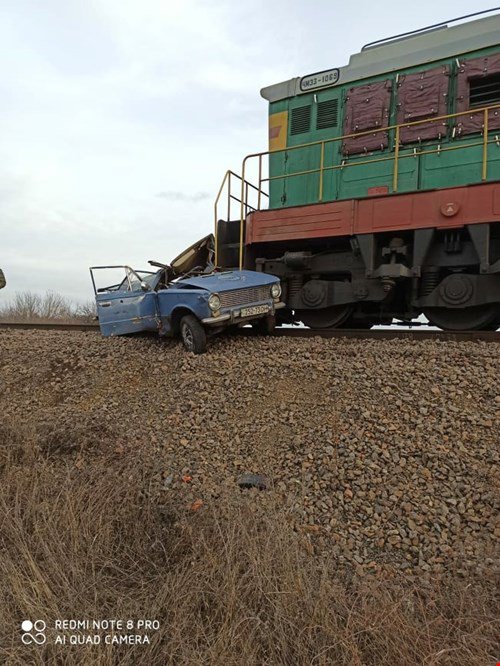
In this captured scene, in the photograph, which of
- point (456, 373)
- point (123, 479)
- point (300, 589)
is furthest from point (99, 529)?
point (456, 373)

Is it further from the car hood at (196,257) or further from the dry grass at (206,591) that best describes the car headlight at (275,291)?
the dry grass at (206,591)

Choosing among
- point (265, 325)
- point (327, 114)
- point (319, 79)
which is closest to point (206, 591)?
point (265, 325)

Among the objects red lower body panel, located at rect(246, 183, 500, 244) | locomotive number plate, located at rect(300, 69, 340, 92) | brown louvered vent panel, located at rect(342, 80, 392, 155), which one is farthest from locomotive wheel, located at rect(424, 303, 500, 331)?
locomotive number plate, located at rect(300, 69, 340, 92)

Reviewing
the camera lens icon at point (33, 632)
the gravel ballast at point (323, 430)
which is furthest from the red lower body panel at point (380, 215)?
the camera lens icon at point (33, 632)

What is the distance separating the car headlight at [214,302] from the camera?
241 inches

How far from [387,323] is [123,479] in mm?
5159

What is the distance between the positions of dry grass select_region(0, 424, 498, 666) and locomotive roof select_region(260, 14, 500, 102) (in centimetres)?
734

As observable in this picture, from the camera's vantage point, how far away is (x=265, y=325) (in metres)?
7.16

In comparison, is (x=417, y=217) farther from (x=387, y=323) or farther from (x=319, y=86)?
(x=319, y=86)

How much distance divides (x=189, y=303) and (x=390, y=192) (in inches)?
139

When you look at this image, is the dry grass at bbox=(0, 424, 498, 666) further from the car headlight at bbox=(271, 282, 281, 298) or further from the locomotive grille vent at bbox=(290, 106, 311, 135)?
the locomotive grille vent at bbox=(290, 106, 311, 135)

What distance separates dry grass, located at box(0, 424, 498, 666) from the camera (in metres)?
2.34

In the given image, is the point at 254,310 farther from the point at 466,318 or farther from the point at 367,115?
the point at 367,115

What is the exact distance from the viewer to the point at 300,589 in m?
2.59
